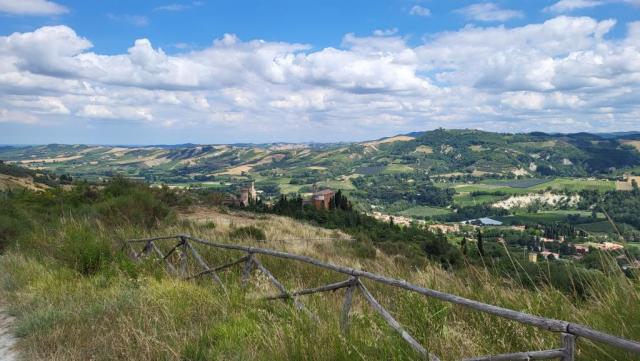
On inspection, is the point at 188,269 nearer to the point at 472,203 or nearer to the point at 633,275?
the point at 633,275

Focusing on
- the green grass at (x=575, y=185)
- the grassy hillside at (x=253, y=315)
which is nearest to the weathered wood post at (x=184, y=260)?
the grassy hillside at (x=253, y=315)

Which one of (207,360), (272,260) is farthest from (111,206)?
(207,360)

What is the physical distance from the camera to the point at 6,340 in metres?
5.88

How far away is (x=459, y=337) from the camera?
381cm

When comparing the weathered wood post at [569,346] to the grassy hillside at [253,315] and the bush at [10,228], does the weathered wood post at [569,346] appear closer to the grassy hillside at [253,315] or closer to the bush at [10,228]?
the grassy hillside at [253,315]

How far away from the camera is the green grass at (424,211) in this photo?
6059 inches

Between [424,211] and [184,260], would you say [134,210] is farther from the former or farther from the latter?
[424,211]

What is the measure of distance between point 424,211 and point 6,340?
164 meters

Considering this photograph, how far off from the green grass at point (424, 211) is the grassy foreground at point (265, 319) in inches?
5844

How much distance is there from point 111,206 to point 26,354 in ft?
48.9

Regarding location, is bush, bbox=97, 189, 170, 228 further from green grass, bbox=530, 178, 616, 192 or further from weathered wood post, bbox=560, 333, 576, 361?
green grass, bbox=530, 178, 616, 192

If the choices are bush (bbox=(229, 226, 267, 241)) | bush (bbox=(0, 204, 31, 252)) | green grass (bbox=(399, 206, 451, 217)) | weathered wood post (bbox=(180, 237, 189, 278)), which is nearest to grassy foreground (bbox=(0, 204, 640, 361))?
weathered wood post (bbox=(180, 237, 189, 278))

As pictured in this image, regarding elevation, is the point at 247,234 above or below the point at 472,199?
above

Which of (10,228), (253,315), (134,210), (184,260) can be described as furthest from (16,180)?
(253,315)
